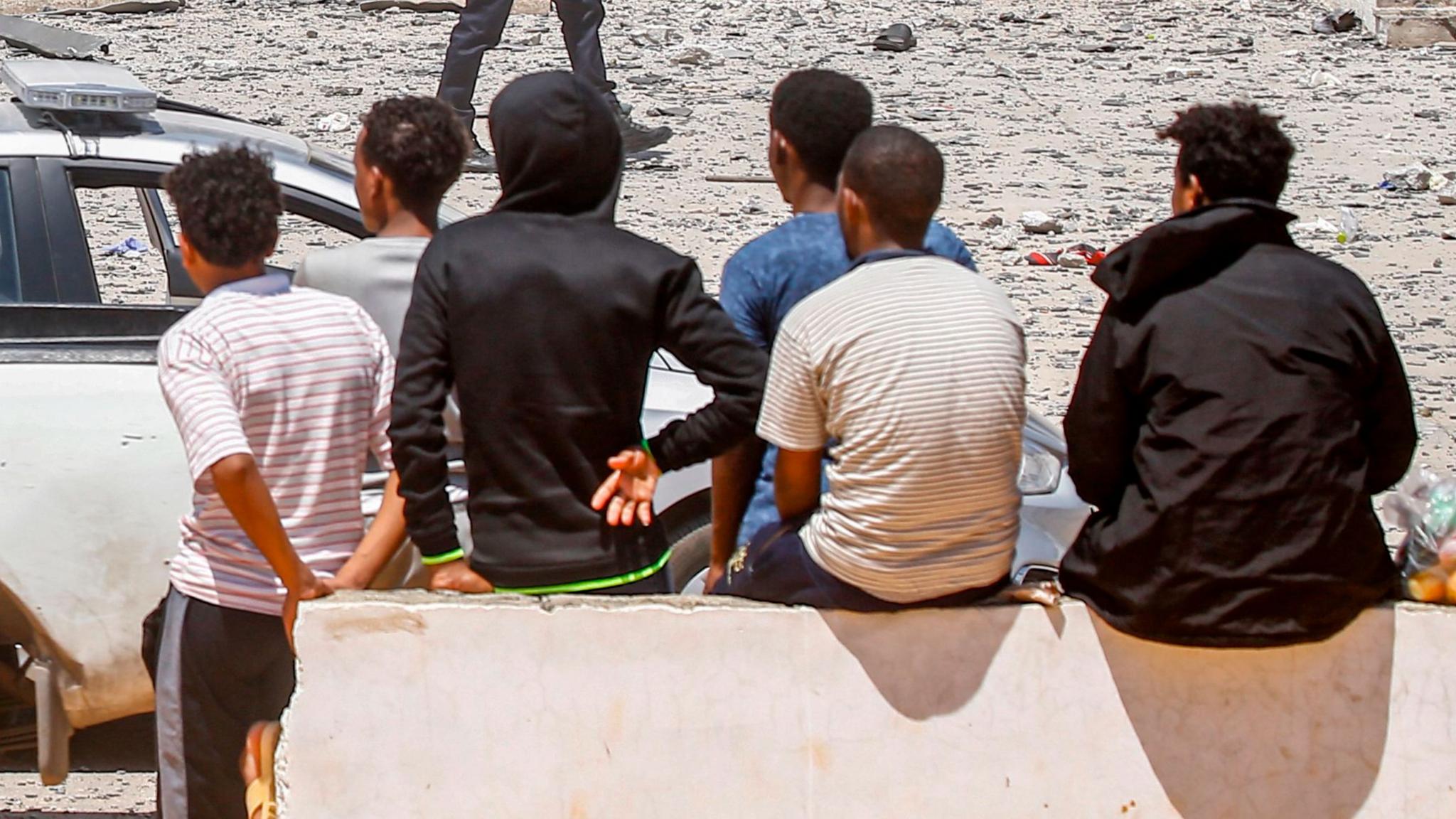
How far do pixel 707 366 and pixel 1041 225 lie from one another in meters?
7.45

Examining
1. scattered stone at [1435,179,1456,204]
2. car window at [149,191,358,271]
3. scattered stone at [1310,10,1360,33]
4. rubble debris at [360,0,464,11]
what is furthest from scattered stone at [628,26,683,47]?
scattered stone at [1435,179,1456,204]

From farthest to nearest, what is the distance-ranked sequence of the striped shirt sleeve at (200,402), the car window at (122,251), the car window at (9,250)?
the car window at (122,251)
the car window at (9,250)
the striped shirt sleeve at (200,402)

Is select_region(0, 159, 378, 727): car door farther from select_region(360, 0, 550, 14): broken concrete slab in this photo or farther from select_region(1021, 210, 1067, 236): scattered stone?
select_region(360, 0, 550, 14): broken concrete slab

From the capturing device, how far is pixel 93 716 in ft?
14.8

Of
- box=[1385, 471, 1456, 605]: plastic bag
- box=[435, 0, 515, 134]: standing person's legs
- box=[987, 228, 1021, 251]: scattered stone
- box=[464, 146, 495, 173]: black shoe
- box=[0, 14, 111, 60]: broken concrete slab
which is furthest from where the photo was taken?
box=[464, 146, 495, 173]: black shoe

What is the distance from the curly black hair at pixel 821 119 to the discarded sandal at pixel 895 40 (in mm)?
12007

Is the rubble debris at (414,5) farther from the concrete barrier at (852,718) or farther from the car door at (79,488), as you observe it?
the concrete barrier at (852,718)

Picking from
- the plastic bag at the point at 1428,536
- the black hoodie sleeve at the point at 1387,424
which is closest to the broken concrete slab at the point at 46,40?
the plastic bag at the point at 1428,536

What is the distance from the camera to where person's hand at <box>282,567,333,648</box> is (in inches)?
142

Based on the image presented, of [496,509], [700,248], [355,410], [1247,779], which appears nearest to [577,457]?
[496,509]

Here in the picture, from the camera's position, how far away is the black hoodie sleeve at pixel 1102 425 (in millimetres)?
3531

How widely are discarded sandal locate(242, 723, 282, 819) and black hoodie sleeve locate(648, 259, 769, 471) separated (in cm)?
100

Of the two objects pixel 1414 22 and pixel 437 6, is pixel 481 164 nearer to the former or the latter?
pixel 437 6

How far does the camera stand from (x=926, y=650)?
379 centimetres
